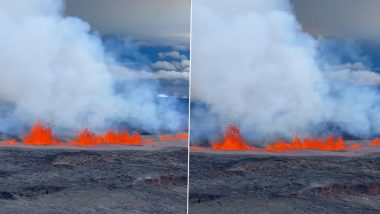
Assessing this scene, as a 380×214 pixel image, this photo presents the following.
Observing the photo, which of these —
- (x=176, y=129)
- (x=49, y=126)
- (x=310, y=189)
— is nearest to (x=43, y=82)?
(x=49, y=126)

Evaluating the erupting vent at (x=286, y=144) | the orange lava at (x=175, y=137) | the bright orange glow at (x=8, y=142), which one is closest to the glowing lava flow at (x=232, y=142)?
the erupting vent at (x=286, y=144)

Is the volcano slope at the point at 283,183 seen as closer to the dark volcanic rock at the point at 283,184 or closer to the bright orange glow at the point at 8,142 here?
the dark volcanic rock at the point at 283,184

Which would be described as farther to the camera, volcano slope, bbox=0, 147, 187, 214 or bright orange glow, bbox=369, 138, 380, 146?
volcano slope, bbox=0, 147, 187, 214

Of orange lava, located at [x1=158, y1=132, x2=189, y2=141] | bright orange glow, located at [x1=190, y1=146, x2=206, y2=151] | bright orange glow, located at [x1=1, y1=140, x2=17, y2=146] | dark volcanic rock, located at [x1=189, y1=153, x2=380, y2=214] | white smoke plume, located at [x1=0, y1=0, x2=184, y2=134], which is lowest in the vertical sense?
dark volcanic rock, located at [x1=189, y1=153, x2=380, y2=214]

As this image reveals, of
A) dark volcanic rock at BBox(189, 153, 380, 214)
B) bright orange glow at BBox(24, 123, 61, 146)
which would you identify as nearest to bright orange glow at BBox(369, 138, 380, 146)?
dark volcanic rock at BBox(189, 153, 380, 214)

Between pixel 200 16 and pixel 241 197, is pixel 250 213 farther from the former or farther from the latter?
pixel 200 16

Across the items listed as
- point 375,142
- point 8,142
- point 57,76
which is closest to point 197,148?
point 57,76

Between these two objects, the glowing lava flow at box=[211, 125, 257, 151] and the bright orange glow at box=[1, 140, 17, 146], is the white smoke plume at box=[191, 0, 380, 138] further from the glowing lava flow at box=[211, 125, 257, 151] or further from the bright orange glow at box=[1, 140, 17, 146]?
the bright orange glow at box=[1, 140, 17, 146]

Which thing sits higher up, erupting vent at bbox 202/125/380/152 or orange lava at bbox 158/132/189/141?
orange lava at bbox 158/132/189/141
